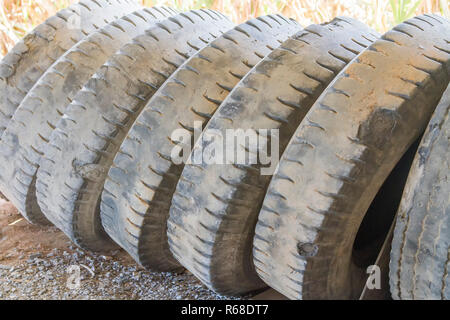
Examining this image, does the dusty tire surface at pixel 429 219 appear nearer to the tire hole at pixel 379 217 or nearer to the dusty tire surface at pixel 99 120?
the tire hole at pixel 379 217

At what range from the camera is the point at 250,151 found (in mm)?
1403

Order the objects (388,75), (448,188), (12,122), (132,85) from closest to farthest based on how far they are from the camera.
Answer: (448,188)
(388,75)
(132,85)
(12,122)

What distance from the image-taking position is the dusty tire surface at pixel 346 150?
4.24ft

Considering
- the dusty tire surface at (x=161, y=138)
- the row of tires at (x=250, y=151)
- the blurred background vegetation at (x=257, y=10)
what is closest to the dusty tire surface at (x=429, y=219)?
the row of tires at (x=250, y=151)

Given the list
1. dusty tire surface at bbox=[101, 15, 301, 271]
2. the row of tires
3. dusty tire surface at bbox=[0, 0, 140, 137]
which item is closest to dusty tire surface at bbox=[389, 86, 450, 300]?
the row of tires

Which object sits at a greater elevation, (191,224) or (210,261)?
(191,224)

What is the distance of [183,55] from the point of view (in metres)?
1.81

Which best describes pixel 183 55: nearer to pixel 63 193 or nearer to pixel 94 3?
pixel 63 193

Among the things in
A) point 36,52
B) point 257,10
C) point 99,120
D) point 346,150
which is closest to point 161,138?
point 99,120

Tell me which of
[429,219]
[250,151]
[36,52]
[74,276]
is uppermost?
[36,52]

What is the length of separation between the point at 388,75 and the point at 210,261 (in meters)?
0.71

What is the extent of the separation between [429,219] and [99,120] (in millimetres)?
1040

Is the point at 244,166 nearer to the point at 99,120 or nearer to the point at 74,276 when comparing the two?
the point at 99,120

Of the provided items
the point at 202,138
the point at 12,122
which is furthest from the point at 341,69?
the point at 12,122
